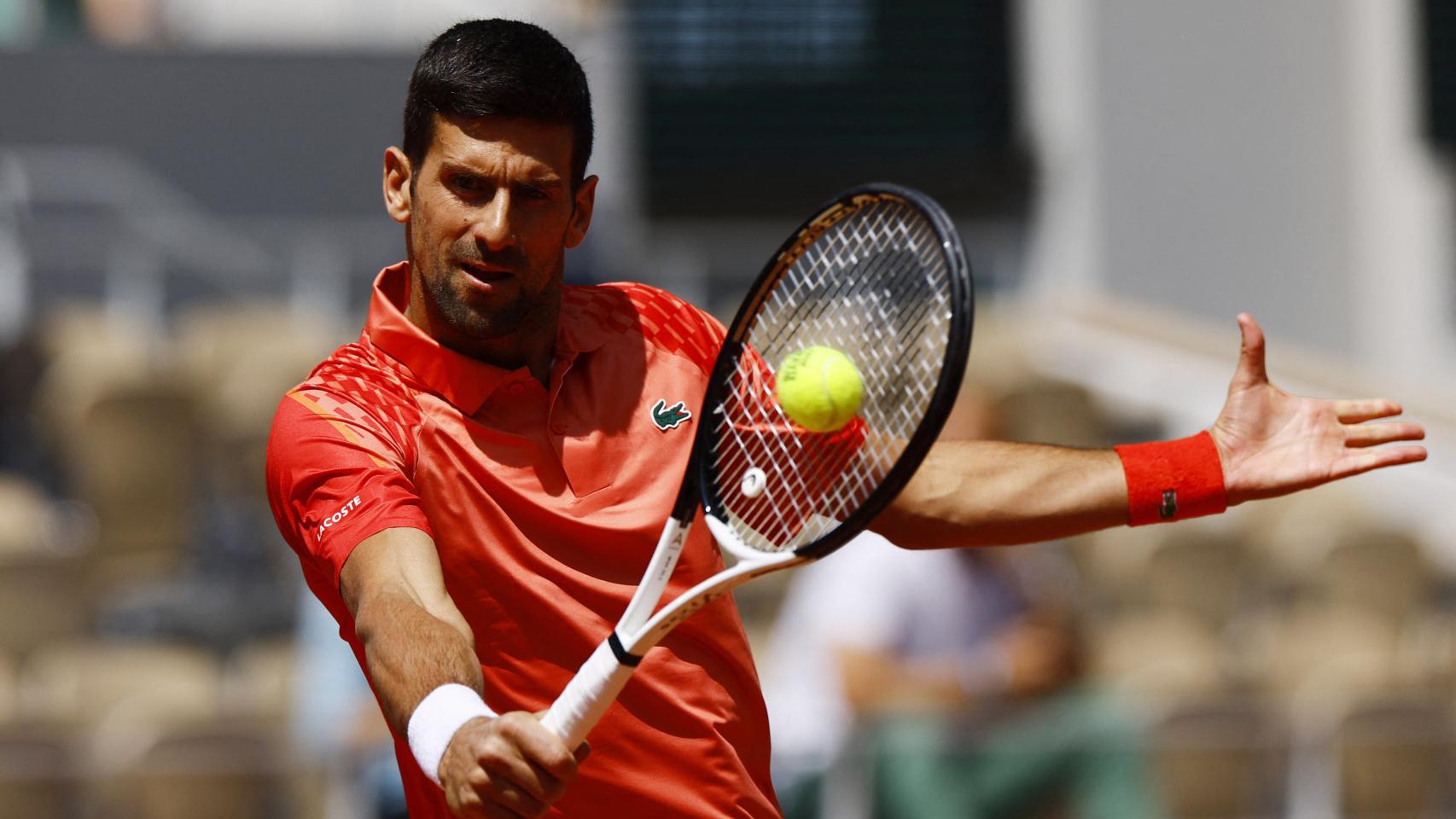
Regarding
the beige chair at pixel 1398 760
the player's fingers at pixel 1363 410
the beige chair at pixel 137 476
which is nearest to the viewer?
the player's fingers at pixel 1363 410

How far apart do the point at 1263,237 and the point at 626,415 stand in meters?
10.0

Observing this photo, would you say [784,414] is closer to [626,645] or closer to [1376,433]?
[626,645]

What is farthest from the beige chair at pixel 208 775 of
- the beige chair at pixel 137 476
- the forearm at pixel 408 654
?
the forearm at pixel 408 654

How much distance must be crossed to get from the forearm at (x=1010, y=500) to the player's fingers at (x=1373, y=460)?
11.1 inches

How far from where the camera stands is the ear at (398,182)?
2508 mm

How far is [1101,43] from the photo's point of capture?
11.6 metres

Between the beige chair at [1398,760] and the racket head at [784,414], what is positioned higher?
the racket head at [784,414]

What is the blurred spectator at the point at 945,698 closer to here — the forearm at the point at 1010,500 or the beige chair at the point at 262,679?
the beige chair at the point at 262,679

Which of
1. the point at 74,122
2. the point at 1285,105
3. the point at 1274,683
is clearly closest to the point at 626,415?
the point at 1274,683

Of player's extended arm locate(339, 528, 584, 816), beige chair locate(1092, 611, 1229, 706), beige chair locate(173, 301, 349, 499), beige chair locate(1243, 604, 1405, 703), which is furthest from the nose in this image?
beige chair locate(173, 301, 349, 499)

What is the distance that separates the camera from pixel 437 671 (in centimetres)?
209

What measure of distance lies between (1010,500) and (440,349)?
78cm

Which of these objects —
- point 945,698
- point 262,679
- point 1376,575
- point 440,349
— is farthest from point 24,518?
point 440,349

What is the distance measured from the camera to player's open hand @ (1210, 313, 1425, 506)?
2553mm
